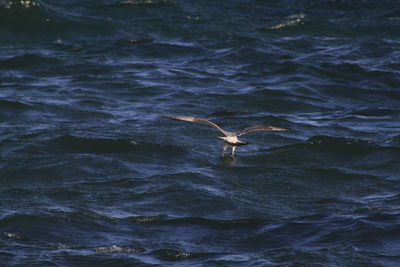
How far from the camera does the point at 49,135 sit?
→ 16.7 meters

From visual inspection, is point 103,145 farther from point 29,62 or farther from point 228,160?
point 29,62

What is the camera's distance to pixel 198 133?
17234mm

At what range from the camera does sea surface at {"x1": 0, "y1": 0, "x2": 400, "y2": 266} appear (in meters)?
12.2

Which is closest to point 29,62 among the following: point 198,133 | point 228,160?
point 198,133

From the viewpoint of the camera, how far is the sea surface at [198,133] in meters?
12.2

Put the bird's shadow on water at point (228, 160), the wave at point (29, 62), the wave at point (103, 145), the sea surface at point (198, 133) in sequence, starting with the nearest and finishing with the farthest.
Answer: the sea surface at point (198, 133)
the bird's shadow on water at point (228, 160)
the wave at point (103, 145)
the wave at point (29, 62)

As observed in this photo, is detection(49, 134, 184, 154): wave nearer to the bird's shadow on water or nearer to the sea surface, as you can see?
the sea surface

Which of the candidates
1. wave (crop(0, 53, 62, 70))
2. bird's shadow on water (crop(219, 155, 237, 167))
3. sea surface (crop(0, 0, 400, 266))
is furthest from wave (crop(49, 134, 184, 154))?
wave (crop(0, 53, 62, 70))

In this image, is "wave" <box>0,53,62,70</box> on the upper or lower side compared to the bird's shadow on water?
upper

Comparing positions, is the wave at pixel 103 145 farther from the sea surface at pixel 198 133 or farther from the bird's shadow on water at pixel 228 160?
the bird's shadow on water at pixel 228 160

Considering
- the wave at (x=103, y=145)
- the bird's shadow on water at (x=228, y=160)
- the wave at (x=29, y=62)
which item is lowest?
the bird's shadow on water at (x=228, y=160)

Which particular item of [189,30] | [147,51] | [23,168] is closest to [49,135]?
[23,168]

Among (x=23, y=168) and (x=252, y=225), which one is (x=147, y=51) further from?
(x=252, y=225)

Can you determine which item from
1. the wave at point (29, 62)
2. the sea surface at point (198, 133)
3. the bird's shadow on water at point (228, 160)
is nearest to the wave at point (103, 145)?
the sea surface at point (198, 133)
